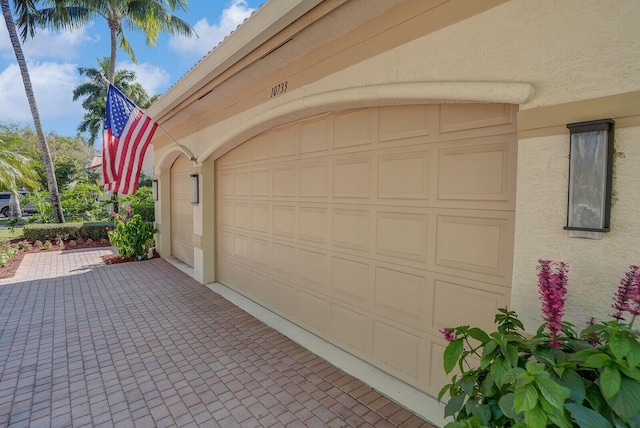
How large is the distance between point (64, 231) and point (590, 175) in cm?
1483

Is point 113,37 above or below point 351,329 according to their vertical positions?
above

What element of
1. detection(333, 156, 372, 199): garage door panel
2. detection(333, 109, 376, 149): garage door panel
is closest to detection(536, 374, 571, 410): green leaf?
detection(333, 156, 372, 199): garage door panel

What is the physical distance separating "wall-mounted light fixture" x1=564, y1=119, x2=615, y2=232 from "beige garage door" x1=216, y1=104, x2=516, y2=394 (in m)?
0.58

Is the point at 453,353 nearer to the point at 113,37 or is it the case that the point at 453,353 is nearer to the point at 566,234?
the point at 566,234

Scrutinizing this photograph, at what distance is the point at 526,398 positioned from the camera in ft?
4.65

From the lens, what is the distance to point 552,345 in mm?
1707

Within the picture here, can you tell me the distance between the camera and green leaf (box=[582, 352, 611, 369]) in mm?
1439

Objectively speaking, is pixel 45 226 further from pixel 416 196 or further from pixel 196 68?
pixel 416 196

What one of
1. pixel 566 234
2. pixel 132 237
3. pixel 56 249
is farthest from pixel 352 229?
pixel 56 249

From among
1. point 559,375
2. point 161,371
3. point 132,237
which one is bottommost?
point 161,371

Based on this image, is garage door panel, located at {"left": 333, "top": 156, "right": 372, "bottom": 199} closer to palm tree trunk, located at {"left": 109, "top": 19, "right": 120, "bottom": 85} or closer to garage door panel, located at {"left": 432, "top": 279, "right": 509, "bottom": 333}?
garage door panel, located at {"left": 432, "top": 279, "right": 509, "bottom": 333}

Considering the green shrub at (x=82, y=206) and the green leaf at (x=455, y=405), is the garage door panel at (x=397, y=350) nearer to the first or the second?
the green leaf at (x=455, y=405)

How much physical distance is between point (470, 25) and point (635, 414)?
2.56m

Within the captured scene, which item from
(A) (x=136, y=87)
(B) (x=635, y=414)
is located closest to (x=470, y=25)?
(B) (x=635, y=414)
